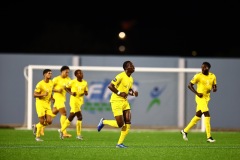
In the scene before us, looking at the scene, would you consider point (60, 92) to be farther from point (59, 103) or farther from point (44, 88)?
point (44, 88)

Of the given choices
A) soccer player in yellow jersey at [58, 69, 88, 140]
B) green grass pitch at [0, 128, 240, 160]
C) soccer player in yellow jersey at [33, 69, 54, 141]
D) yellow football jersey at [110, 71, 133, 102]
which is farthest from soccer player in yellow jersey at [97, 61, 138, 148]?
soccer player in yellow jersey at [58, 69, 88, 140]

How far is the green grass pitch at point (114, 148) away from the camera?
15906 millimetres

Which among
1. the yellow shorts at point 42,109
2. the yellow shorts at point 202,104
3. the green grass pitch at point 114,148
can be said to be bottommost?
the green grass pitch at point 114,148

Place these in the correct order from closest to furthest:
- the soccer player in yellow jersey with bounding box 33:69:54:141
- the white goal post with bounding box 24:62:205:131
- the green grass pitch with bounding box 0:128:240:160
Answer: the green grass pitch with bounding box 0:128:240:160
the soccer player in yellow jersey with bounding box 33:69:54:141
the white goal post with bounding box 24:62:205:131

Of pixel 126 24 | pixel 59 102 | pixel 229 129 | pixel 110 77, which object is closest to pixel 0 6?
pixel 126 24

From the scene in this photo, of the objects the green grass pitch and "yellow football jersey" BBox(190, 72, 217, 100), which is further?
"yellow football jersey" BBox(190, 72, 217, 100)

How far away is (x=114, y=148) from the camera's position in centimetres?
1788

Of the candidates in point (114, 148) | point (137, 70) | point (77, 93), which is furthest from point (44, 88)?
point (137, 70)

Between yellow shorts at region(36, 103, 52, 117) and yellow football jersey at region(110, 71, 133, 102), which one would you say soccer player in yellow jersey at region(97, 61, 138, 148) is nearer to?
yellow football jersey at region(110, 71, 133, 102)

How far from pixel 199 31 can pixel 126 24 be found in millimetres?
4595

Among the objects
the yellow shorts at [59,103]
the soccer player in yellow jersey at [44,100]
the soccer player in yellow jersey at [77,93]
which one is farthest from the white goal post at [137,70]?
the soccer player in yellow jersey at [44,100]

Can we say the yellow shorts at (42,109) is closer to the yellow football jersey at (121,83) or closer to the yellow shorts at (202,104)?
the yellow football jersey at (121,83)

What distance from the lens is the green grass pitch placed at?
1591 centimetres

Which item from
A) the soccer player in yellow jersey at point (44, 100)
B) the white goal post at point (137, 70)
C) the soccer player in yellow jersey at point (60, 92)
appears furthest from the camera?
the white goal post at point (137, 70)
